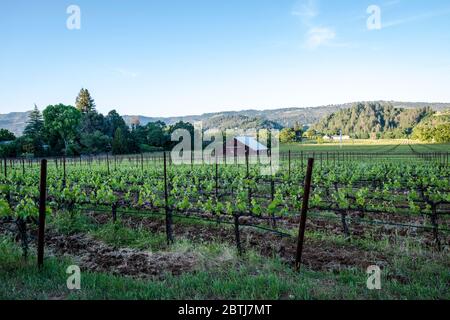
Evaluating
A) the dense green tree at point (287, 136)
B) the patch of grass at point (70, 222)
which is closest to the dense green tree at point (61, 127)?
the patch of grass at point (70, 222)

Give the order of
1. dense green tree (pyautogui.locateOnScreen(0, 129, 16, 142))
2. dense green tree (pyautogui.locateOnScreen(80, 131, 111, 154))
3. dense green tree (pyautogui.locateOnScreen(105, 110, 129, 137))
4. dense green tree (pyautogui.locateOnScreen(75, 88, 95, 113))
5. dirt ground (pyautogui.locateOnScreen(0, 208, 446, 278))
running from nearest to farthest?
dirt ground (pyautogui.locateOnScreen(0, 208, 446, 278))
dense green tree (pyautogui.locateOnScreen(80, 131, 111, 154))
dense green tree (pyautogui.locateOnScreen(0, 129, 16, 142))
dense green tree (pyautogui.locateOnScreen(105, 110, 129, 137))
dense green tree (pyautogui.locateOnScreen(75, 88, 95, 113))

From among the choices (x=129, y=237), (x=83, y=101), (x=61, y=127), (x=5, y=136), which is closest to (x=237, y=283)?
(x=129, y=237)

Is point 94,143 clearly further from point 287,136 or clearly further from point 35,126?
point 287,136

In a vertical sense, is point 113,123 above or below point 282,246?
above

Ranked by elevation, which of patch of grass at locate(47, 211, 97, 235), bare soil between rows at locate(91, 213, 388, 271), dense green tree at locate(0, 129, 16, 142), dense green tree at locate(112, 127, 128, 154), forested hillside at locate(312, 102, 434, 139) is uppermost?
forested hillside at locate(312, 102, 434, 139)

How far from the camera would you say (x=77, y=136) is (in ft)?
194

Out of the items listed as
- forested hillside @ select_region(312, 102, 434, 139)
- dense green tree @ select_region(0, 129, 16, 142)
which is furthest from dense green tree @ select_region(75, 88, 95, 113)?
forested hillside @ select_region(312, 102, 434, 139)

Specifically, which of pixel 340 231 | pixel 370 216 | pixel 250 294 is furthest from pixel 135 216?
pixel 370 216

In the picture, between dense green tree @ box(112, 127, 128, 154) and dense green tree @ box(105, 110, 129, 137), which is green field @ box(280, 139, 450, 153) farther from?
→ dense green tree @ box(105, 110, 129, 137)

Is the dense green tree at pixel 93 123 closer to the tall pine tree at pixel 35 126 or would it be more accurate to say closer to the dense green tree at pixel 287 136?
the tall pine tree at pixel 35 126

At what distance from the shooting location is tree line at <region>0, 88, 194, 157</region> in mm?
50781

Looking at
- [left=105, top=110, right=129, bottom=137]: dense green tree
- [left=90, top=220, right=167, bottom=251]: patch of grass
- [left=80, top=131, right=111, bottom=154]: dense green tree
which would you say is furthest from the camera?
[left=105, top=110, right=129, bottom=137]: dense green tree

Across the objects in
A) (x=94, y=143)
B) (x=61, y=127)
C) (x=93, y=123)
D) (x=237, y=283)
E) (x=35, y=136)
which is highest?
(x=93, y=123)

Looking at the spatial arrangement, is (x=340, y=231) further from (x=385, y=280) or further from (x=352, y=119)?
(x=352, y=119)
